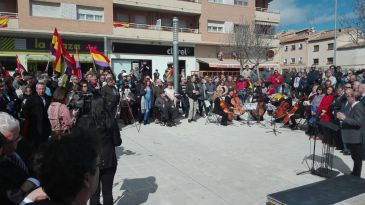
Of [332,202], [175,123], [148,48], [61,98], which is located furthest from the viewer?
[148,48]

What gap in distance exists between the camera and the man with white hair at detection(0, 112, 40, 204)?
6.96 ft

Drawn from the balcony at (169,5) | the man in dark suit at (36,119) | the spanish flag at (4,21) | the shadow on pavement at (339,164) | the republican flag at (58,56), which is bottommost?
the shadow on pavement at (339,164)

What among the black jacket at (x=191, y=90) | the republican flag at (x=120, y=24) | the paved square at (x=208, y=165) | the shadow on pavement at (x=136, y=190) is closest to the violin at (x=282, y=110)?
the paved square at (x=208, y=165)

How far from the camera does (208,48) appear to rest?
101 feet

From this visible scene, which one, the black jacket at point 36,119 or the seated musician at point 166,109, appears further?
the seated musician at point 166,109

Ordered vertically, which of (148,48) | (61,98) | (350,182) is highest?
(148,48)

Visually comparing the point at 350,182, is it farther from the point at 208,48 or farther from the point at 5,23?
the point at 208,48

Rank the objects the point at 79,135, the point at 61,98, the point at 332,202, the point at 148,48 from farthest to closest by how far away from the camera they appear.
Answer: the point at 148,48, the point at 61,98, the point at 332,202, the point at 79,135

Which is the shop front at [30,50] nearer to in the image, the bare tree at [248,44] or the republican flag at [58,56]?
the republican flag at [58,56]

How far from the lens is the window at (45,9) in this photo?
23.0 meters

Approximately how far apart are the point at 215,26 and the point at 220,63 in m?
3.78

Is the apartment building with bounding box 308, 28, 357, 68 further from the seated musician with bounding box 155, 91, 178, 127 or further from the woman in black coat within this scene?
the woman in black coat

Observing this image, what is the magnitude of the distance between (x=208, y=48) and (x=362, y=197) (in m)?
28.4

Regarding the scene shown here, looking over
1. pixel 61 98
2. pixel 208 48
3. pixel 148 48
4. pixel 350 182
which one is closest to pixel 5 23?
pixel 148 48
